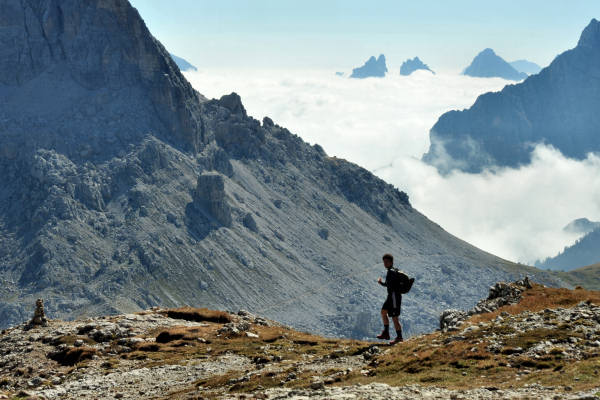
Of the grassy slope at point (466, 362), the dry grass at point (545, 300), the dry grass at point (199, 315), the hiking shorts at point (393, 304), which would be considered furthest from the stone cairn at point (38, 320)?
the dry grass at point (545, 300)

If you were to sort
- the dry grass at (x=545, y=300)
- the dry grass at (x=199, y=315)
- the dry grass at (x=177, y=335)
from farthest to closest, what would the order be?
the dry grass at (x=199, y=315) → the dry grass at (x=177, y=335) → the dry grass at (x=545, y=300)

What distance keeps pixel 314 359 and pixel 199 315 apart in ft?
88.6

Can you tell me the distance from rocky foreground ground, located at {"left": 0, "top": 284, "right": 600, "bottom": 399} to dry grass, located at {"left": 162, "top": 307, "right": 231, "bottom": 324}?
4322 mm

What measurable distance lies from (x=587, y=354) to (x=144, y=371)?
28200 mm

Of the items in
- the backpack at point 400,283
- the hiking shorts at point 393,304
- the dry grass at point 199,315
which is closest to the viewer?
the backpack at point 400,283

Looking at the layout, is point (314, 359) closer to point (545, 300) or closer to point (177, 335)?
point (545, 300)

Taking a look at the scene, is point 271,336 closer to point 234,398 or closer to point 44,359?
point 44,359

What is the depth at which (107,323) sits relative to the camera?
58.6 metres

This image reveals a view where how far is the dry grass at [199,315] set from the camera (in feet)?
216

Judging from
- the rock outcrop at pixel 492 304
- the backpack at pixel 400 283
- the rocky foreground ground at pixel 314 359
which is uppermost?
the backpack at pixel 400 283

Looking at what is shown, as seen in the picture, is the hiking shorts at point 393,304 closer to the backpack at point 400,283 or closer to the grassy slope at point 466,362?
the backpack at point 400,283

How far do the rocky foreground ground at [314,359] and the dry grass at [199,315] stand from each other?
432 cm

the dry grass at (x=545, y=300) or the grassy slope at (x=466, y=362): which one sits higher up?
the dry grass at (x=545, y=300)

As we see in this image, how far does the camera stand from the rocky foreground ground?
2956 centimetres
